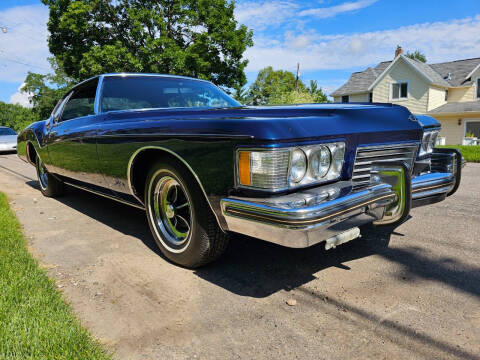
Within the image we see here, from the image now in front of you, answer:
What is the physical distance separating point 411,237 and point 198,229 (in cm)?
211

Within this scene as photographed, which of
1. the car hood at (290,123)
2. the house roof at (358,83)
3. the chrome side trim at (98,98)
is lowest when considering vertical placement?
the car hood at (290,123)

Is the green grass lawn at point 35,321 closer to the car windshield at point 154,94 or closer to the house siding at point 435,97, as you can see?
the car windshield at point 154,94

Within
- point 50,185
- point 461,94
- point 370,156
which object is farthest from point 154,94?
point 461,94

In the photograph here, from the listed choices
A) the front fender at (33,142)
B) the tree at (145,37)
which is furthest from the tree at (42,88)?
the front fender at (33,142)

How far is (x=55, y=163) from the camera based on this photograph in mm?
4520

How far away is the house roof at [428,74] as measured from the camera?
2139 centimetres

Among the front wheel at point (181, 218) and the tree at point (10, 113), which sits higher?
the tree at point (10, 113)

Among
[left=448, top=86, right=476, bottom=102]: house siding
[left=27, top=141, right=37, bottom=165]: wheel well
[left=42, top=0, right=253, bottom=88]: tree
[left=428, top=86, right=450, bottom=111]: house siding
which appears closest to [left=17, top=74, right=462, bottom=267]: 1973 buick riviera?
[left=27, top=141, right=37, bottom=165]: wheel well

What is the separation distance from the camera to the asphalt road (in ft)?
5.75

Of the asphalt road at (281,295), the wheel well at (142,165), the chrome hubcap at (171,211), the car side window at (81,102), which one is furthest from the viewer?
the car side window at (81,102)

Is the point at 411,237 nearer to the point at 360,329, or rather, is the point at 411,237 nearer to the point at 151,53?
the point at 360,329

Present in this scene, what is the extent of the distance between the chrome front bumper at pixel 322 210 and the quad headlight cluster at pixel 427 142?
38.1 inches

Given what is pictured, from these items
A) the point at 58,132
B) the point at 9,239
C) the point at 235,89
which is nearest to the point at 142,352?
the point at 9,239

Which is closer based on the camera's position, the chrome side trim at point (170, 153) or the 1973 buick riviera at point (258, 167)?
the 1973 buick riviera at point (258, 167)
